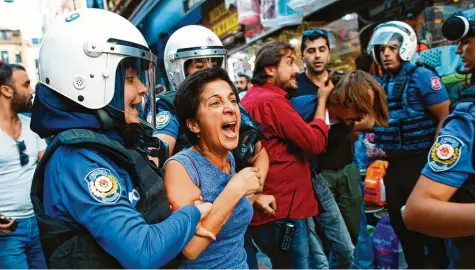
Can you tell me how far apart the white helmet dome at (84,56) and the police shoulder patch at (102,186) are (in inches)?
10.6

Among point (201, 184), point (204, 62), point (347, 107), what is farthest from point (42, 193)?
point (347, 107)

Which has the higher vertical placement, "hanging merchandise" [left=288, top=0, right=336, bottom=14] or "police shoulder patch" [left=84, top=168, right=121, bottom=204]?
"hanging merchandise" [left=288, top=0, right=336, bottom=14]

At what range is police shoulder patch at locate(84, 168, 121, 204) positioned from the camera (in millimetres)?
1241

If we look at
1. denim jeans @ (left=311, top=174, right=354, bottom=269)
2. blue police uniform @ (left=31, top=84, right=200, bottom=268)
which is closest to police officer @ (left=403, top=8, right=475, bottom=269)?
blue police uniform @ (left=31, top=84, right=200, bottom=268)

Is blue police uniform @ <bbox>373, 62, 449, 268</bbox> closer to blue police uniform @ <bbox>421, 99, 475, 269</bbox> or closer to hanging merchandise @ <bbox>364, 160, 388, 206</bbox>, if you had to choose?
hanging merchandise @ <bbox>364, 160, 388, 206</bbox>

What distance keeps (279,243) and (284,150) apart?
1.73ft

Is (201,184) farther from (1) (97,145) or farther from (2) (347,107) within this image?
(2) (347,107)

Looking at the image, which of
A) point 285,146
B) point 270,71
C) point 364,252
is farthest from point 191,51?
point 364,252

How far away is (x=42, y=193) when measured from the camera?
4.53 feet

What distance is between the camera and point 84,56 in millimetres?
1465

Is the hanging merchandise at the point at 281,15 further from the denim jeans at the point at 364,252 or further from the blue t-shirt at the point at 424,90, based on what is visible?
the denim jeans at the point at 364,252

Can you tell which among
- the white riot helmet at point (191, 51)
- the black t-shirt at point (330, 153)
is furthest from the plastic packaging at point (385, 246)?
the white riot helmet at point (191, 51)

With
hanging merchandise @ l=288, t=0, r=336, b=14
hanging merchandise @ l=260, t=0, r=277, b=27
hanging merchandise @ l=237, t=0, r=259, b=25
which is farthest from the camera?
hanging merchandise @ l=237, t=0, r=259, b=25

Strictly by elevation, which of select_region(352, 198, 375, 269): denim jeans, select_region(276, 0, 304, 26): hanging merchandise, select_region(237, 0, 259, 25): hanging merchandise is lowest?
select_region(352, 198, 375, 269): denim jeans
